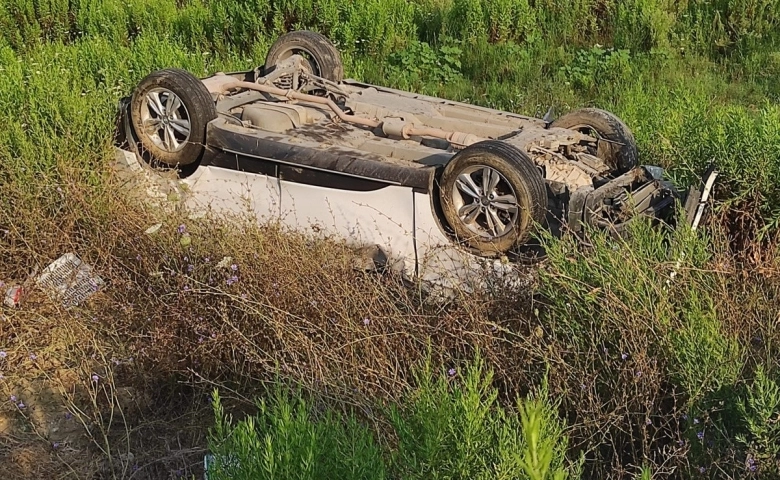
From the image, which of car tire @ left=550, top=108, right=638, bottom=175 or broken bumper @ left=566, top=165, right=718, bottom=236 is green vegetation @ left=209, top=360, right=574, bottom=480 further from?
car tire @ left=550, top=108, right=638, bottom=175

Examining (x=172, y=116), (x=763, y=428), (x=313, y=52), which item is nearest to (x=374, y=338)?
(x=763, y=428)

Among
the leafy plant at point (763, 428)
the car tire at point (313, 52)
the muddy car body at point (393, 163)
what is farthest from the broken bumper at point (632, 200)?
the car tire at point (313, 52)

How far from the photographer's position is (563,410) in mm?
4195

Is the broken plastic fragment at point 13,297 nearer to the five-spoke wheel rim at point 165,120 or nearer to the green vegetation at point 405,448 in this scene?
the five-spoke wheel rim at point 165,120

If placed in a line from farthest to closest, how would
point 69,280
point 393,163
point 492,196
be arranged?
point 69,280 < point 393,163 < point 492,196

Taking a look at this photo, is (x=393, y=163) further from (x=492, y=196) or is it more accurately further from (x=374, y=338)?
(x=374, y=338)

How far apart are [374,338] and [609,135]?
2.62 metres

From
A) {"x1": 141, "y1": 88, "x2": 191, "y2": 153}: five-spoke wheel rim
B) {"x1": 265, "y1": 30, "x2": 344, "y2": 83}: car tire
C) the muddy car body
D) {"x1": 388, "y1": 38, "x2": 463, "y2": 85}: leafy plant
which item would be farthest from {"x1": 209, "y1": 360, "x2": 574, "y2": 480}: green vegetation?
{"x1": 388, "y1": 38, "x2": 463, "y2": 85}: leafy plant

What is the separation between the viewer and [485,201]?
5289 mm

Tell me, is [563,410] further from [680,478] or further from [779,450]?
[779,450]

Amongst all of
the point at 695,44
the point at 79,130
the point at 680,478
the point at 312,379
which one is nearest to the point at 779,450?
the point at 680,478

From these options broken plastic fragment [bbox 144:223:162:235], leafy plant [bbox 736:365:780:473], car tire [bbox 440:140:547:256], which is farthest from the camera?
broken plastic fragment [bbox 144:223:162:235]

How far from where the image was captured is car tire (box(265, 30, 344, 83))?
771 cm

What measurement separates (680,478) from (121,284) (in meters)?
3.43
